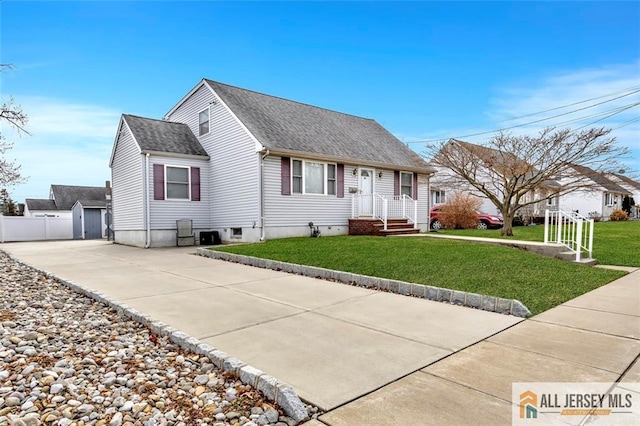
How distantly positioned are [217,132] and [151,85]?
5.26m

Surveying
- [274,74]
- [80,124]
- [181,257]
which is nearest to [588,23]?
[274,74]

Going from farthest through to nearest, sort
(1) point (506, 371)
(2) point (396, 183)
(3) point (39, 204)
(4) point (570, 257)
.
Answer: (3) point (39, 204), (2) point (396, 183), (4) point (570, 257), (1) point (506, 371)

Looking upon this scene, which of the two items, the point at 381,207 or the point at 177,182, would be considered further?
the point at 381,207

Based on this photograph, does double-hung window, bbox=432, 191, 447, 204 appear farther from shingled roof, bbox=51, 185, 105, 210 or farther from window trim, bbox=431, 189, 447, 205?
shingled roof, bbox=51, 185, 105, 210

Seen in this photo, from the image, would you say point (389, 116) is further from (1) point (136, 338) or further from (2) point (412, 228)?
(1) point (136, 338)

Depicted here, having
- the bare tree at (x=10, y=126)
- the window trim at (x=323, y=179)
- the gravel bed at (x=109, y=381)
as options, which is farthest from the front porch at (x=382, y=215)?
the bare tree at (x=10, y=126)

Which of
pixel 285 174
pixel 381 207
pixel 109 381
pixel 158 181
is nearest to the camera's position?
pixel 109 381

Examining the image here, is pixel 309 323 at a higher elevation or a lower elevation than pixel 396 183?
lower

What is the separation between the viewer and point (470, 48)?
16.8m

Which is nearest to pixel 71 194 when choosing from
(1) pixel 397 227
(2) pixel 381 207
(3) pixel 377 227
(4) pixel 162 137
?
(4) pixel 162 137

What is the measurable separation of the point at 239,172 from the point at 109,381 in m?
10.6

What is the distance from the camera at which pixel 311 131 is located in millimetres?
14852
